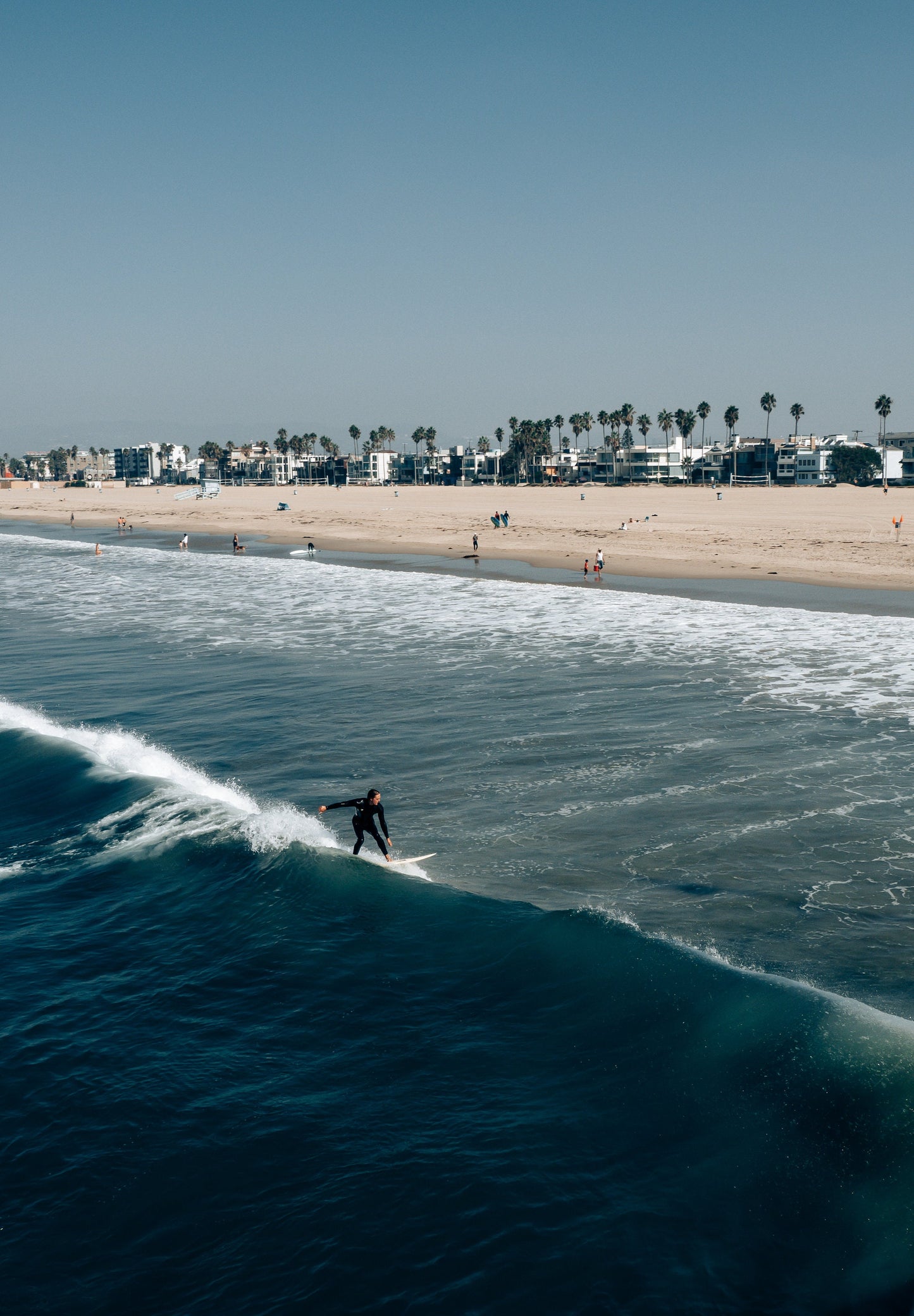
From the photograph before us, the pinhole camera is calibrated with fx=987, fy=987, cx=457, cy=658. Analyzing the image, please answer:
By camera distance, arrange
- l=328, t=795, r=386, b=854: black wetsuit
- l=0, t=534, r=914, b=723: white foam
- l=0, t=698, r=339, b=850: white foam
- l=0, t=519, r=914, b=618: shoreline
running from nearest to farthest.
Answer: l=328, t=795, r=386, b=854: black wetsuit → l=0, t=698, r=339, b=850: white foam → l=0, t=534, r=914, b=723: white foam → l=0, t=519, r=914, b=618: shoreline

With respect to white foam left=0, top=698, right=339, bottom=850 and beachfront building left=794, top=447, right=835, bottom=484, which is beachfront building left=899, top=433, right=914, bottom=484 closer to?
beachfront building left=794, top=447, right=835, bottom=484

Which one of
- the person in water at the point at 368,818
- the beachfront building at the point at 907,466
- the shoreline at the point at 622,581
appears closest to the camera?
the person in water at the point at 368,818

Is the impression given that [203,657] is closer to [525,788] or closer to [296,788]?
[296,788]

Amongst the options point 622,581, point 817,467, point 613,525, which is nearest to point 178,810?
point 622,581

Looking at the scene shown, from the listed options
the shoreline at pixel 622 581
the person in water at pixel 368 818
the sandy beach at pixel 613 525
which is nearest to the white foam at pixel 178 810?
the person in water at pixel 368 818

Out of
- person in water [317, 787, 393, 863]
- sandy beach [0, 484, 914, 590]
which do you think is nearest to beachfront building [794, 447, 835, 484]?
sandy beach [0, 484, 914, 590]

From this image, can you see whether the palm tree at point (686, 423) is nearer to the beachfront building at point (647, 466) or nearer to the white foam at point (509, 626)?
the beachfront building at point (647, 466)
